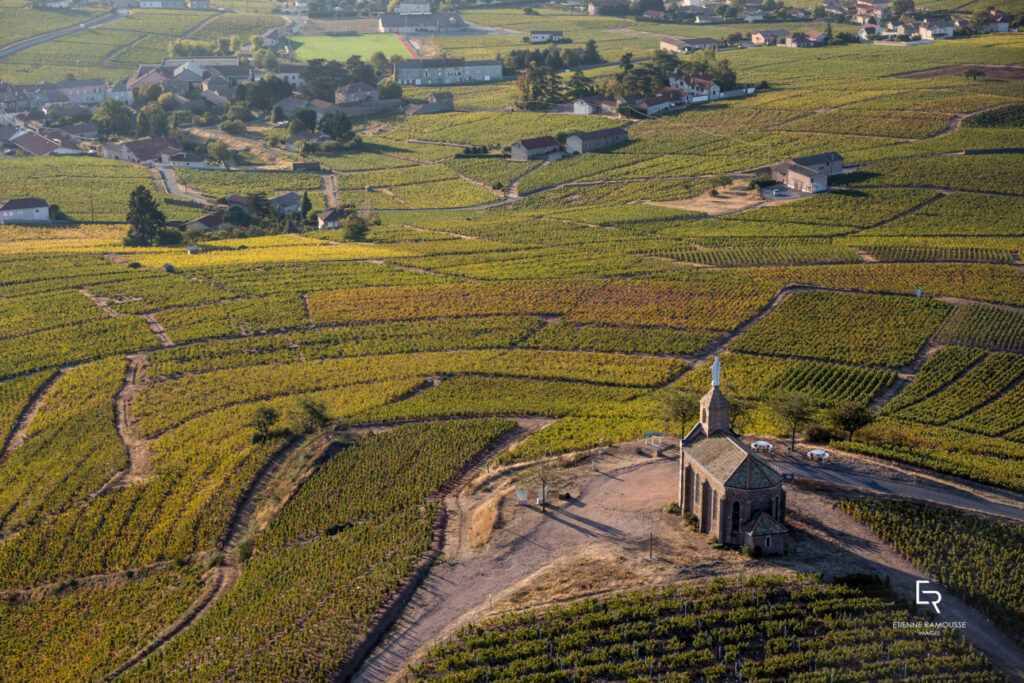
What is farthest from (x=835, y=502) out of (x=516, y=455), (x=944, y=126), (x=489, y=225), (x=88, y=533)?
(x=944, y=126)

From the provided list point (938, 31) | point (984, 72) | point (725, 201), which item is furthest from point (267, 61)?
point (938, 31)

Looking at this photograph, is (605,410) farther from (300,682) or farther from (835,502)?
(300,682)

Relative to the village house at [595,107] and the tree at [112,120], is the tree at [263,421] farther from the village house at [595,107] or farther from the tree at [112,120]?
the tree at [112,120]

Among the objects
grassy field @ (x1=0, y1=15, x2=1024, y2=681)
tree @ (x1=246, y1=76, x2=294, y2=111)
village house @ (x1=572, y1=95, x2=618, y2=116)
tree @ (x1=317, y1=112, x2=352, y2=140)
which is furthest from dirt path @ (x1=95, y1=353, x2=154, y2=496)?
tree @ (x1=246, y1=76, x2=294, y2=111)

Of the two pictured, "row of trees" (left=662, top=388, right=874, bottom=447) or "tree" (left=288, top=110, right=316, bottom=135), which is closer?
"row of trees" (left=662, top=388, right=874, bottom=447)

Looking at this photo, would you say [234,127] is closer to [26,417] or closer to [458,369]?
[26,417]

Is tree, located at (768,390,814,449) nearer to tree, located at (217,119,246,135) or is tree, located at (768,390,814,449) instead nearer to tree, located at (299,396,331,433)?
tree, located at (299,396,331,433)

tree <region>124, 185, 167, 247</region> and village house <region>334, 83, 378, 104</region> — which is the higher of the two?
village house <region>334, 83, 378, 104</region>
